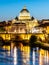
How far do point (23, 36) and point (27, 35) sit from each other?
42cm

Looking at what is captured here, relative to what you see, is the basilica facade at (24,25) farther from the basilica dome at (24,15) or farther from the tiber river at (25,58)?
the tiber river at (25,58)

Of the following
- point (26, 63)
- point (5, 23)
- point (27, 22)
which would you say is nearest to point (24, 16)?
point (27, 22)

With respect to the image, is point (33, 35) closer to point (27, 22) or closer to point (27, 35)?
point (27, 35)

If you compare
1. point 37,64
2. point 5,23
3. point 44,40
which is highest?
point 5,23

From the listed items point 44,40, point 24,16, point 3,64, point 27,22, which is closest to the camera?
point 3,64

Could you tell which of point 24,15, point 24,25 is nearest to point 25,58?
point 24,25

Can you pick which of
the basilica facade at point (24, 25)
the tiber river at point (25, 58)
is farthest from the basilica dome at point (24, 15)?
the tiber river at point (25, 58)

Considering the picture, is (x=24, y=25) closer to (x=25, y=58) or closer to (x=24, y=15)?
(x=24, y=15)

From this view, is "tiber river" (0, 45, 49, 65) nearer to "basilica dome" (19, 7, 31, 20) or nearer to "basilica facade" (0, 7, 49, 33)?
"basilica facade" (0, 7, 49, 33)

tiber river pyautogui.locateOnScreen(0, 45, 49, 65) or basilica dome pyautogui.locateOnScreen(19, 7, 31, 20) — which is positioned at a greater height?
basilica dome pyautogui.locateOnScreen(19, 7, 31, 20)

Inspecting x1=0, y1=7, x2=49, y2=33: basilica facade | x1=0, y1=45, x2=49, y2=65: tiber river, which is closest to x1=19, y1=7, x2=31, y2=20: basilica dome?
x1=0, y1=7, x2=49, y2=33: basilica facade

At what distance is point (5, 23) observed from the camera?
50562 mm

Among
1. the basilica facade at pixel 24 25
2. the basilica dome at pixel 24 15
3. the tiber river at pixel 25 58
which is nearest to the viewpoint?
the tiber river at pixel 25 58

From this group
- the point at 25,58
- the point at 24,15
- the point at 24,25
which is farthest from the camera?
the point at 24,15
